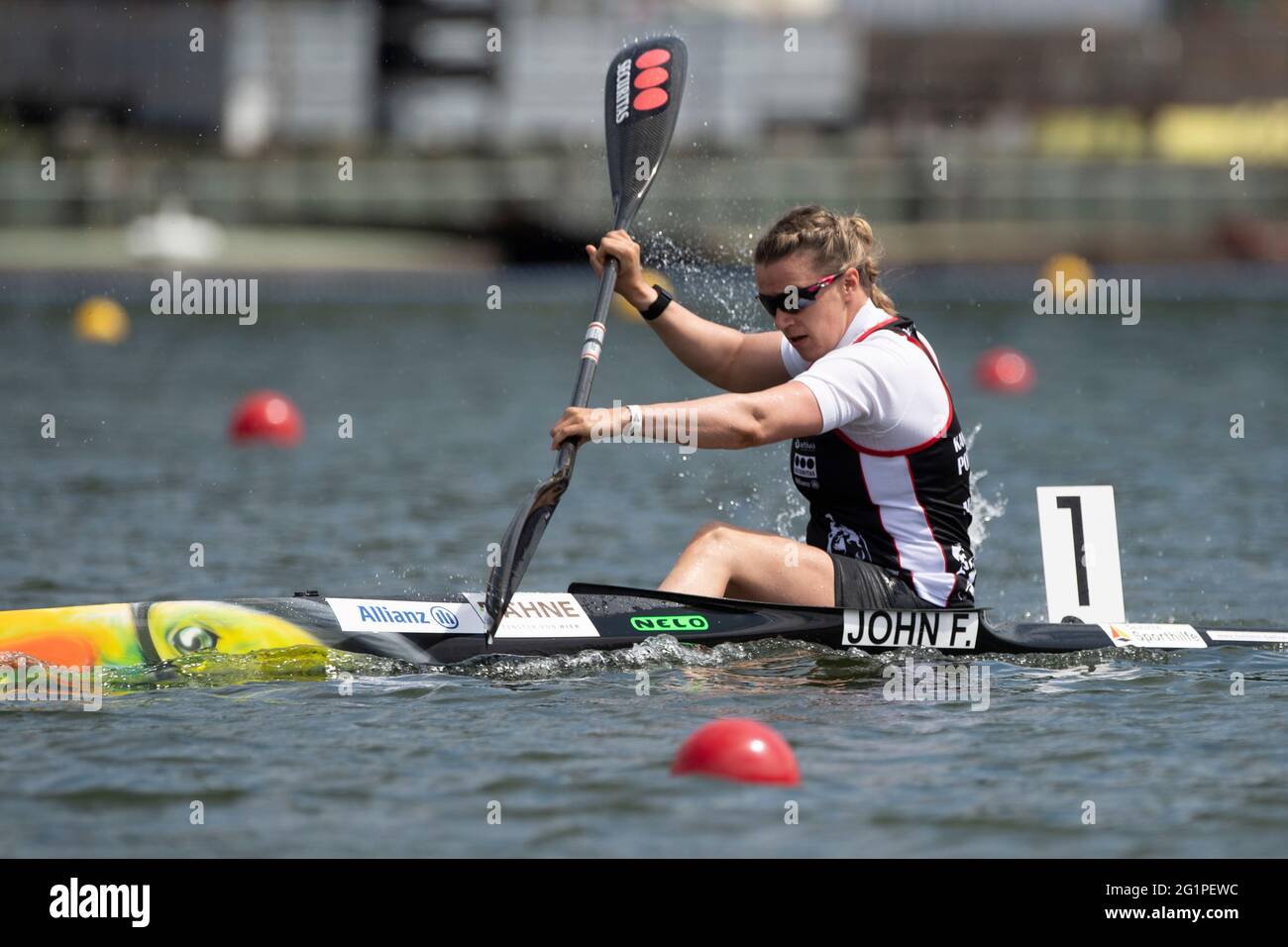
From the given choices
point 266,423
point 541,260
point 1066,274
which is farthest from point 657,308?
point 541,260

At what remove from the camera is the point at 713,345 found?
681 cm

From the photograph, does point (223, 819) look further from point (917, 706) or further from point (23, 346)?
point (23, 346)

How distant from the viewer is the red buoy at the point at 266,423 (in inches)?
552

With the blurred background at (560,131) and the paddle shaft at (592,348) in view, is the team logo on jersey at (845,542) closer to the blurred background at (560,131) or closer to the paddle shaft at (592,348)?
the paddle shaft at (592,348)

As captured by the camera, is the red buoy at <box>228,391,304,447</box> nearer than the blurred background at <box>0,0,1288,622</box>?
No

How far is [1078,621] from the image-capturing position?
677cm

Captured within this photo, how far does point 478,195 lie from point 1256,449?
83.8 ft

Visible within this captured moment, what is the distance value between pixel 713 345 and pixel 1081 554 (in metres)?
1.62

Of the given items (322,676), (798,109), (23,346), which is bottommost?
(322,676)

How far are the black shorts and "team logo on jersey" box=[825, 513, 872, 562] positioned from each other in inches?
1.3

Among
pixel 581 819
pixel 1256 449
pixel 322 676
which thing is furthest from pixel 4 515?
pixel 1256 449

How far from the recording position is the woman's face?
19.9 feet

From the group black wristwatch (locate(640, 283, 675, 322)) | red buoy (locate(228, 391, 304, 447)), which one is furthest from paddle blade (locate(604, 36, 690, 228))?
red buoy (locate(228, 391, 304, 447))

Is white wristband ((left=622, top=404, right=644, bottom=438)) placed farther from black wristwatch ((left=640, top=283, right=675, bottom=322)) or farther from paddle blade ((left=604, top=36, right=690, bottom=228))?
paddle blade ((left=604, top=36, right=690, bottom=228))
